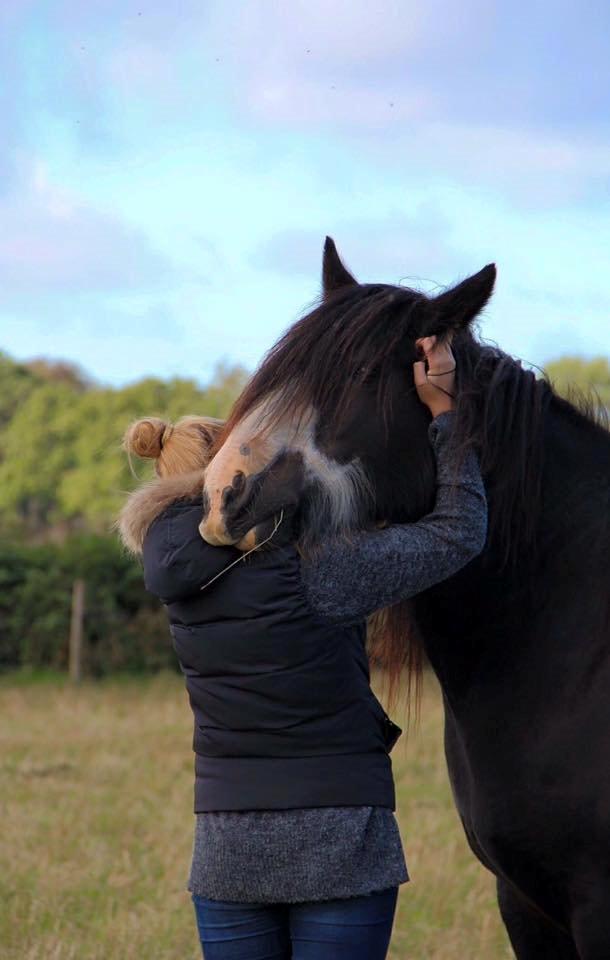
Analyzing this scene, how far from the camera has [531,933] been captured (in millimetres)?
2717

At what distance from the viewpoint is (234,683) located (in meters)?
2.34

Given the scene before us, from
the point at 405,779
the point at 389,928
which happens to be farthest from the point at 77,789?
the point at 389,928

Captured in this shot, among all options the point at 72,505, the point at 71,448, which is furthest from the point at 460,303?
the point at 71,448

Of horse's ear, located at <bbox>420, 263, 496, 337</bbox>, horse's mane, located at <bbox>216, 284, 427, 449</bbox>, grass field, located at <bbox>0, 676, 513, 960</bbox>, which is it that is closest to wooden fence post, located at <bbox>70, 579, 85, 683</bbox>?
grass field, located at <bbox>0, 676, 513, 960</bbox>

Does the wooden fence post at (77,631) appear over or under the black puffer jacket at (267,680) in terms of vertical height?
under

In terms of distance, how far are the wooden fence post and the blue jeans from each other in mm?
12540

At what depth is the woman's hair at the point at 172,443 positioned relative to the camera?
251 centimetres

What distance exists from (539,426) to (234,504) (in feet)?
2.58

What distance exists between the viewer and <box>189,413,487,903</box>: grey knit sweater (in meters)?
2.25

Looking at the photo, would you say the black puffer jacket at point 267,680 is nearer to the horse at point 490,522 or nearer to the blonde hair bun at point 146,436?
the horse at point 490,522

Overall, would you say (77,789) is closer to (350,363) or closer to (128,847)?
(128,847)

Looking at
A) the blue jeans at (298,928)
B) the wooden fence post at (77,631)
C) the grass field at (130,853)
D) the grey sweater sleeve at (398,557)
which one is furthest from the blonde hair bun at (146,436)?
the wooden fence post at (77,631)

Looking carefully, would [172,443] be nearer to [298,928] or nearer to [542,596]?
[542,596]

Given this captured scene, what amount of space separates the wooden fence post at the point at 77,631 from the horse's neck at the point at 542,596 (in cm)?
1262
